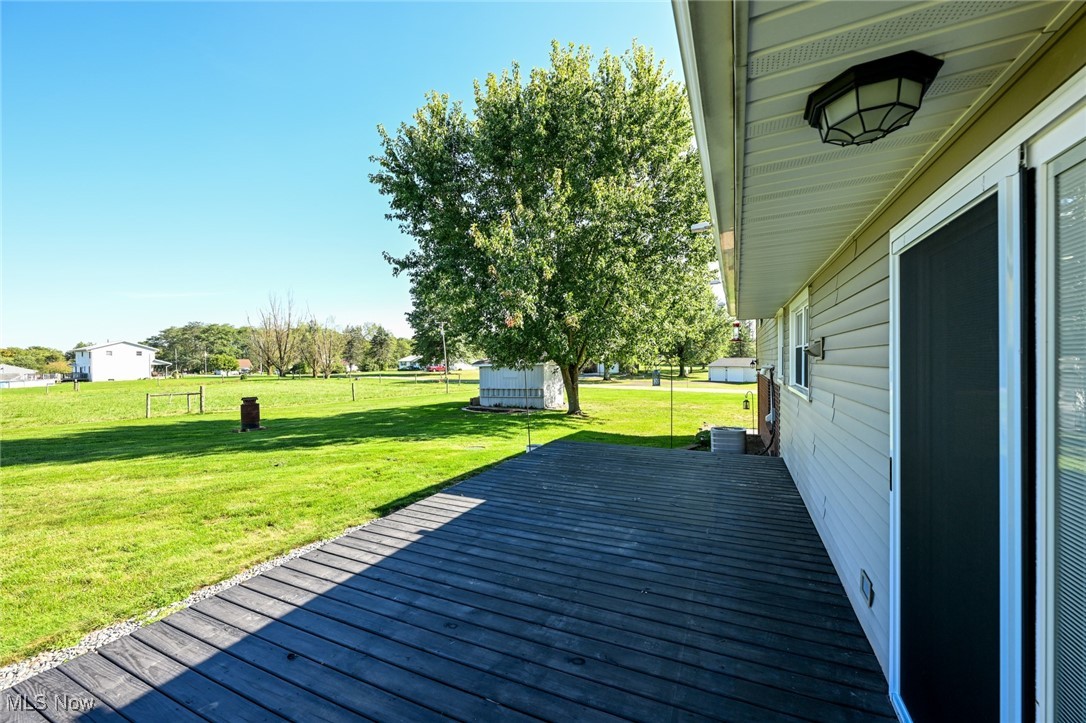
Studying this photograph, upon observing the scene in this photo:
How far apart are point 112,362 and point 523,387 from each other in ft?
179

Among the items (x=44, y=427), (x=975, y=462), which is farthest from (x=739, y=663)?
(x=44, y=427)

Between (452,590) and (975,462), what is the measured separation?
2.89 m

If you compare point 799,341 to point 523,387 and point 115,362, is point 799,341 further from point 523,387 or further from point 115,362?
point 115,362

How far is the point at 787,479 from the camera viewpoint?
18.1 feet

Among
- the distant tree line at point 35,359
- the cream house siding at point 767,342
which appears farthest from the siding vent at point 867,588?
the distant tree line at point 35,359

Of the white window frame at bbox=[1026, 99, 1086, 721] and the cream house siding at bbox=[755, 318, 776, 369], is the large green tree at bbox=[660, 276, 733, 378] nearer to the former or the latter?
the cream house siding at bbox=[755, 318, 776, 369]

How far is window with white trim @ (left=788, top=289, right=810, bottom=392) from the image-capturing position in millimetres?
4805

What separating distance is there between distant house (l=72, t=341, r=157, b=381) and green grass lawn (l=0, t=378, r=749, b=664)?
135ft

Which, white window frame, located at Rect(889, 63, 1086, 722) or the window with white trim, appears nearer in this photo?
white window frame, located at Rect(889, 63, 1086, 722)

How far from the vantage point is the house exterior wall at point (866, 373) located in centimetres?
125

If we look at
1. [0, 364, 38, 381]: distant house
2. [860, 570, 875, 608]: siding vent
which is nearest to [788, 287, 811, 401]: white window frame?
[860, 570, 875, 608]: siding vent

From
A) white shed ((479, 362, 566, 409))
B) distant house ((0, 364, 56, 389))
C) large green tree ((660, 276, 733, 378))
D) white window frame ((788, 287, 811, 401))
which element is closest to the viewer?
white window frame ((788, 287, 811, 401))

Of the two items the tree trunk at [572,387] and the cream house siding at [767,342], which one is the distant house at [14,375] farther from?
the cream house siding at [767,342]
